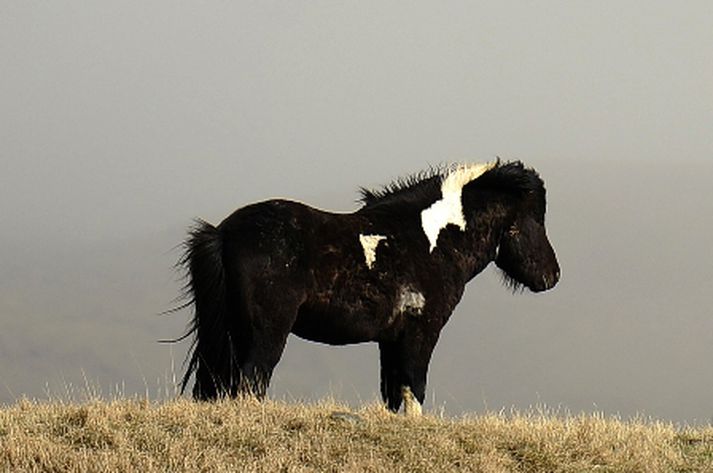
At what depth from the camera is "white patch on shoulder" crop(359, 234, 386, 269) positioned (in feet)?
37.3

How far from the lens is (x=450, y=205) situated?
1259cm

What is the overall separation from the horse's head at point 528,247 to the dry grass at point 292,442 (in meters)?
2.36

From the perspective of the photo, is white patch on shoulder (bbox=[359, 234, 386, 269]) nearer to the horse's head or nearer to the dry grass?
the dry grass

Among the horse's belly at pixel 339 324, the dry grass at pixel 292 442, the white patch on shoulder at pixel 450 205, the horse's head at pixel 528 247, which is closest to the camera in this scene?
the dry grass at pixel 292 442

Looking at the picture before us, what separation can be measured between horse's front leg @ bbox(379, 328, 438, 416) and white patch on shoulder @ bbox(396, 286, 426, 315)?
29cm

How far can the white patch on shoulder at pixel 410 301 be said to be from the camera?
11555 millimetres

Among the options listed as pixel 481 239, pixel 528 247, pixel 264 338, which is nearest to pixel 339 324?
pixel 264 338

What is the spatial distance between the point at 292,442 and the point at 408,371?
222 cm

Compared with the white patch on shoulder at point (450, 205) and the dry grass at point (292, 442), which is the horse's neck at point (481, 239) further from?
the dry grass at point (292, 442)

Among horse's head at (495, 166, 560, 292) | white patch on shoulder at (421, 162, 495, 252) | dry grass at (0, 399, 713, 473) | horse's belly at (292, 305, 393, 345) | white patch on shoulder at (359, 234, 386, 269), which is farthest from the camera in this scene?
horse's head at (495, 166, 560, 292)

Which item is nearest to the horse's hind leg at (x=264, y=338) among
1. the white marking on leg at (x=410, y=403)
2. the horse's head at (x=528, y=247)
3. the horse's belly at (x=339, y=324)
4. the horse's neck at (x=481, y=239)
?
the horse's belly at (x=339, y=324)

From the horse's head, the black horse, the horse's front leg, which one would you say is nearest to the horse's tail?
the black horse

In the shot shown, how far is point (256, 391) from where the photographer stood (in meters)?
10.9

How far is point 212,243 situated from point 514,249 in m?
3.85
